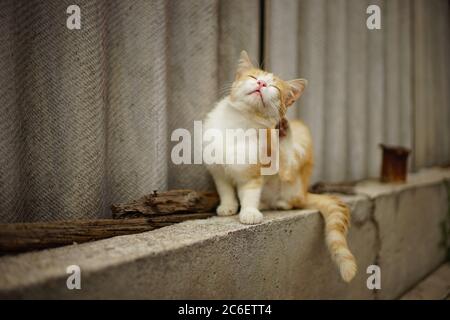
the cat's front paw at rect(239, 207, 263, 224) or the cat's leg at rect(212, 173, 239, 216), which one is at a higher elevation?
the cat's leg at rect(212, 173, 239, 216)

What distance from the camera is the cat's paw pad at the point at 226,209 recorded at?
129 cm

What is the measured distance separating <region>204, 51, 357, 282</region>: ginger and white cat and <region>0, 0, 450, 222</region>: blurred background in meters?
0.20

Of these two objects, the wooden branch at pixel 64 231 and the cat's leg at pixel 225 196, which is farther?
the cat's leg at pixel 225 196

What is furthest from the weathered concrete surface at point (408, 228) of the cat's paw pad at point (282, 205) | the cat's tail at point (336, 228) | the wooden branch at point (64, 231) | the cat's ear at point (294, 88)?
the wooden branch at point (64, 231)

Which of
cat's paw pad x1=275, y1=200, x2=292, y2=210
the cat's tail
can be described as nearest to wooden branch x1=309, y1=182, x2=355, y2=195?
the cat's tail

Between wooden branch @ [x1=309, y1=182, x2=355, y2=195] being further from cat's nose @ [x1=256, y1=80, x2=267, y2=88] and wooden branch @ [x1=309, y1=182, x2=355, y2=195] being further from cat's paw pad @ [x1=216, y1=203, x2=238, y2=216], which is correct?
cat's nose @ [x1=256, y1=80, x2=267, y2=88]

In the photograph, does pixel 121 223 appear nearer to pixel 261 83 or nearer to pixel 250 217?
pixel 250 217

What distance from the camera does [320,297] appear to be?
150 centimetres

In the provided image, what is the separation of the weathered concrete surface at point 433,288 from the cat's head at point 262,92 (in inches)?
64.0

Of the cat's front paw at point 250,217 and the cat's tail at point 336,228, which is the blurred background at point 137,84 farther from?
the cat's tail at point 336,228

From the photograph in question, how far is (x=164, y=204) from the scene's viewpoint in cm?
116

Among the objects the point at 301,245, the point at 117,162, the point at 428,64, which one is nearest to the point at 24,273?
the point at 117,162

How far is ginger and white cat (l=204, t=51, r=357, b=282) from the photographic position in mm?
1172
